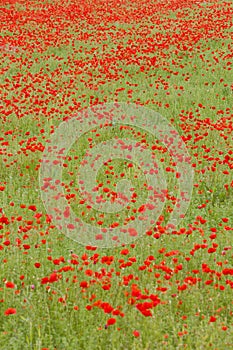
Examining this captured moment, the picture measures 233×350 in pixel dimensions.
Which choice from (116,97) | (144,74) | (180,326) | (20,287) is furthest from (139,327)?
(144,74)

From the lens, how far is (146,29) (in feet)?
55.8

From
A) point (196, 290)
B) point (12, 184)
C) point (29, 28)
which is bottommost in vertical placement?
point (196, 290)

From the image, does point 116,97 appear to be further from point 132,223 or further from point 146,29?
point 146,29

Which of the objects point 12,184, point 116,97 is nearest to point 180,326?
point 12,184

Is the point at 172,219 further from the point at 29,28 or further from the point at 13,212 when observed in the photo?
the point at 29,28

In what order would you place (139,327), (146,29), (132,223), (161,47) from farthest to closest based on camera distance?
(146,29) → (161,47) → (132,223) → (139,327)

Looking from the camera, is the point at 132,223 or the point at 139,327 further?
the point at 132,223

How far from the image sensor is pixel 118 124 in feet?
30.4

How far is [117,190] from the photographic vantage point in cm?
686

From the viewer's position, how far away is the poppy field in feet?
13.7

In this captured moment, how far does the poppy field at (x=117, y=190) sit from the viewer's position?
4.18 m

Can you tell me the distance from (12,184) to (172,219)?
2404 millimetres

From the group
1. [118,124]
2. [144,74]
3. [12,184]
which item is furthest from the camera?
[144,74]

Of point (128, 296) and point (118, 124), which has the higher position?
point (118, 124)
